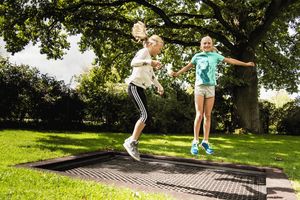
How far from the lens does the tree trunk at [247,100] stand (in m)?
16.5

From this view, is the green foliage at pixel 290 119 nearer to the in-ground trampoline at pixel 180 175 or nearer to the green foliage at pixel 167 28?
the green foliage at pixel 167 28

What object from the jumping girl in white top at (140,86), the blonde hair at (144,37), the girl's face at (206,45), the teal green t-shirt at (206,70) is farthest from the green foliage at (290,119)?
the jumping girl in white top at (140,86)

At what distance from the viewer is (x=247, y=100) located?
16688mm

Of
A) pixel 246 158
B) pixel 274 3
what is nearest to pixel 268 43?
pixel 274 3

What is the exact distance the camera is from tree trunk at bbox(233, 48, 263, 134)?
54.0 ft

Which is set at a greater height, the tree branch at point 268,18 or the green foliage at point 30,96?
the tree branch at point 268,18

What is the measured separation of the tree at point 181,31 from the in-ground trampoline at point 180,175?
347 inches

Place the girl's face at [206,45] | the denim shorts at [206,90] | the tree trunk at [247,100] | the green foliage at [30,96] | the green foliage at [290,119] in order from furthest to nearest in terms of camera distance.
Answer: the green foliage at [290,119] → the tree trunk at [247,100] → the green foliage at [30,96] → the girl's face at [206,45] → the denim shorts at [206,90]

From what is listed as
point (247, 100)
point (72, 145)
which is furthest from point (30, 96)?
point (247, 100)

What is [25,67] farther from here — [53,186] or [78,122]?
[53,186]

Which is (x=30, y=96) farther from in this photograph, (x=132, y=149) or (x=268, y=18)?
(x=268, y=18)

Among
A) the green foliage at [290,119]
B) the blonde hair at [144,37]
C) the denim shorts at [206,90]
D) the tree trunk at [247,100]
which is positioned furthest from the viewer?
the green foliage at [290,119]

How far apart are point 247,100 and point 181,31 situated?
5.65 metres

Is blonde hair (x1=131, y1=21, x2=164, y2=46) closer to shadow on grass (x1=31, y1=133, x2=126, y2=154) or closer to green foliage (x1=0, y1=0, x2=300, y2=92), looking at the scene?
shadow on grass (x1=31, y1=133, x2=126, y2=154)
